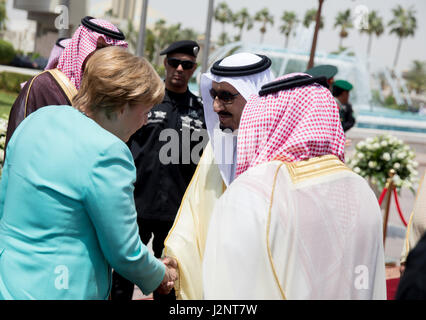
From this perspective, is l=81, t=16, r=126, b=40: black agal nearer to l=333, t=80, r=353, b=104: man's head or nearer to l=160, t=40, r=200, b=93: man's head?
l=160, t=40, r=200, b=93: man's head

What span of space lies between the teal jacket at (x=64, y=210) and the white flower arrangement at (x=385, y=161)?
6.04 meters

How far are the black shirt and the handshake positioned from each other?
1.35 metres

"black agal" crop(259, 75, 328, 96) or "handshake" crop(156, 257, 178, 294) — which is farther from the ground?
"black agal" crop(259, 75, 328, 96)

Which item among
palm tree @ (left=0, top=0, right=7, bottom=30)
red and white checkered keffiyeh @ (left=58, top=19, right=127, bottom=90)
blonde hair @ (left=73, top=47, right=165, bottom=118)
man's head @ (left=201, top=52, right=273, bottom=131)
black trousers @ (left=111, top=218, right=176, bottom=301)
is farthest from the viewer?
palm tree @ (left=0, top=0, right=7, bottom=30)

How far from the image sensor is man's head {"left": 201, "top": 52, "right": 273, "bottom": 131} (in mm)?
3271

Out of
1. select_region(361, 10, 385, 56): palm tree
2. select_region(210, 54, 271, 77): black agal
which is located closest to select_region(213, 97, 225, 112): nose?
select_region(210, 54, 271, 77): black agal

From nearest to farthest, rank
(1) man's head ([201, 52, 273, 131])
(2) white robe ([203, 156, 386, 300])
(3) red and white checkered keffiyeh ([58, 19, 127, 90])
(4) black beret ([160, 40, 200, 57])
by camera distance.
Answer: (2) white robe ([203, 156, 386, 300])
(1) man's head ([201, 52, 273, 131])
(3) red and white checkered keffiyeh ([58, 19, 127, 90])
(4) black beret ([160, 40, 200, 57])

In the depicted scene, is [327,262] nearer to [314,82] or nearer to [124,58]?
[314,82]

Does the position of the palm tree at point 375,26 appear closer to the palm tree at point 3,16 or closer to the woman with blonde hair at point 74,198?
the palm tree at point 3,16

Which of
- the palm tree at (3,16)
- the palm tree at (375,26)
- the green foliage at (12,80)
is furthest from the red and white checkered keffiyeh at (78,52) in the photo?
the palm tree at (375,26)

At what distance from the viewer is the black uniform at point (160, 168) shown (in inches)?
171

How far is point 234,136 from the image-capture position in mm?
3254

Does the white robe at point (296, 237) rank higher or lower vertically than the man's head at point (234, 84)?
lower
